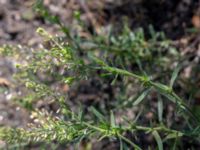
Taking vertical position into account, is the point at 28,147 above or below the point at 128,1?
below

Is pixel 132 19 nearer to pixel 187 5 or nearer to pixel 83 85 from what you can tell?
pixel 187 5

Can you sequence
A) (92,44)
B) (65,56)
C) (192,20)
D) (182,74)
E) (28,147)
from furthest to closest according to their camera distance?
(192,20) < (182,74) < (28,147) < (92,44) < (65,56)

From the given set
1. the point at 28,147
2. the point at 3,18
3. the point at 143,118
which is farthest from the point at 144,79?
the point at 3,18

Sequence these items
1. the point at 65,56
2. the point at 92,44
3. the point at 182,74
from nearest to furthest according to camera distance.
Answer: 1. the point at 65,56
2. the point at 92,44
3. the point at 182,74

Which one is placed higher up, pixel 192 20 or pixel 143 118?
pixel 192 20

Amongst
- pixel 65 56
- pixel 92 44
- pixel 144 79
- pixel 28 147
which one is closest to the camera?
pixel 65 56

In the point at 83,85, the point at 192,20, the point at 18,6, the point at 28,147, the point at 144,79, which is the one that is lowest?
the point at 28,147

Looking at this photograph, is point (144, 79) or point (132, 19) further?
point (132, 19)

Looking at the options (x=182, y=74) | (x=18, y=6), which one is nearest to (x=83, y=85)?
(x=182, y=74)

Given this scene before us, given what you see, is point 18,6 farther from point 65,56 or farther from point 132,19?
point 65,56
